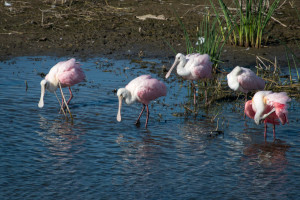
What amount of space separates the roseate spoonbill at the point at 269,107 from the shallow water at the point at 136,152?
28cm

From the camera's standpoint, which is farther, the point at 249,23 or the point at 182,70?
the point at 249,23

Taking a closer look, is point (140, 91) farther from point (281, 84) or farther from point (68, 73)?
point (281, 84)

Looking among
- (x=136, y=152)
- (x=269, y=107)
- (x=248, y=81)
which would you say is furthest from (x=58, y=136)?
(x=248, y=81)

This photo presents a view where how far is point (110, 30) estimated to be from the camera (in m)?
13.5

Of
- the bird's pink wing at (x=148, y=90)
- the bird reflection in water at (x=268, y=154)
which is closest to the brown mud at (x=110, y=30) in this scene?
the bird's pink wing at (x=148, y=90)

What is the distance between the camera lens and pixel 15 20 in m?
13.8

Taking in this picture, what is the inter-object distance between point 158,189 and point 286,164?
1741 mm

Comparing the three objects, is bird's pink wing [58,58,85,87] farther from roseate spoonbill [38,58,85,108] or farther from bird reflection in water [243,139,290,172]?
bird reflection in water [243,139,290,172]

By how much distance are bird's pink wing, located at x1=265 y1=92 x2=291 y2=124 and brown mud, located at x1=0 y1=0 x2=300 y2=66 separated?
4140 mm

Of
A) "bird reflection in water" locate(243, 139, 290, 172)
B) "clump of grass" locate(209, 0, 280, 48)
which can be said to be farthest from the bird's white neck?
"bird reflection in water" locate(243, 139, 290, 172)

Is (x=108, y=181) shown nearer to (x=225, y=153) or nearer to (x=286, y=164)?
(x=225, y=153)

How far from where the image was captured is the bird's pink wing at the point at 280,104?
7.01 meters

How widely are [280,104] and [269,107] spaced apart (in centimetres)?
23

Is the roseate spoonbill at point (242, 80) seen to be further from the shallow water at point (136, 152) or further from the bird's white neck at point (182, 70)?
the bird's white neck at point (182, 70)
